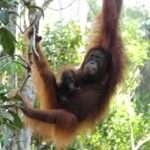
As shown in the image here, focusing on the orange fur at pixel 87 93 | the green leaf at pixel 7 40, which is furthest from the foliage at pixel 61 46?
the green leaf at pixel 7 40

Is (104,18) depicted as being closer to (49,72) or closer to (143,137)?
(49,72)

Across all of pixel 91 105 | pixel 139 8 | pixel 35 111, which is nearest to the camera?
pixel 35 111

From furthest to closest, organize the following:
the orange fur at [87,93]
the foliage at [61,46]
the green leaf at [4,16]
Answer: the foliage at [61,46]
the orange fur at [87,93]
the green leaf at [4,16]

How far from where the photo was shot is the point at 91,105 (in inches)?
158

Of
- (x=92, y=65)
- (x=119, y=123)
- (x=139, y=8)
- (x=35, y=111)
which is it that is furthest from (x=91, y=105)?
(x=139, y=8)

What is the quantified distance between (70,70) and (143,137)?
347cm

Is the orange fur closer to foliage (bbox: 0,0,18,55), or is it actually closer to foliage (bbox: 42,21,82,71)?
foliage (bbox: 42,21,82,71)

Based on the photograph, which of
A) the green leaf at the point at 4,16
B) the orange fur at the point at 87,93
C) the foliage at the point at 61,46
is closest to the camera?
the green leaf at the point at 4,16

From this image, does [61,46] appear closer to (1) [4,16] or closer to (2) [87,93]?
(2) [87,93]

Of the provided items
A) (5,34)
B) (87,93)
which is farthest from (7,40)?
(87,93)

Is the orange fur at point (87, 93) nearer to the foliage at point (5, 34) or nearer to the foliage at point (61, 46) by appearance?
the foliage at point (61, 46)

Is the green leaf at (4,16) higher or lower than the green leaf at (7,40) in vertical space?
higher

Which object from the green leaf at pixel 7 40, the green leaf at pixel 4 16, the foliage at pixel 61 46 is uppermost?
the foliage at pixel 61 46

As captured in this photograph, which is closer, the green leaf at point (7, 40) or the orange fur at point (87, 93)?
the green leaf at point (7, 40)
